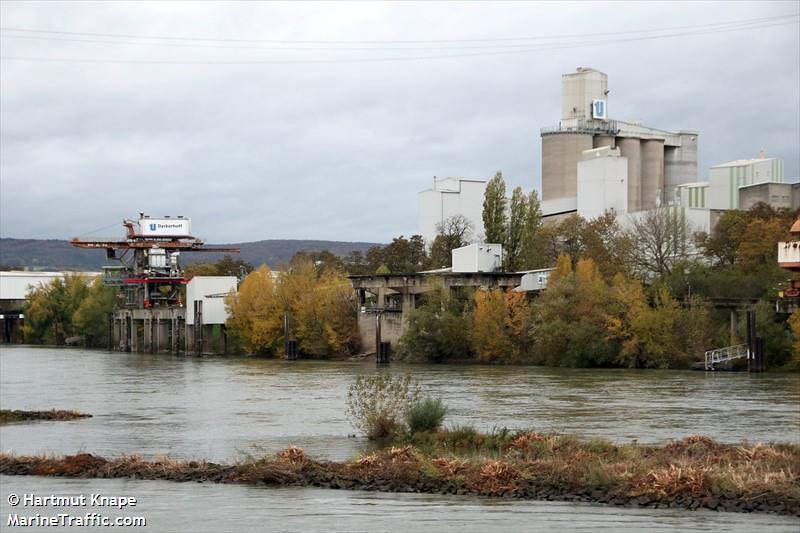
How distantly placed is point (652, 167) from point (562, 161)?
34.1 feet

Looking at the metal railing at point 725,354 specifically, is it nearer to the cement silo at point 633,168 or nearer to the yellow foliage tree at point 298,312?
the yellow foliage tree at point 298,312

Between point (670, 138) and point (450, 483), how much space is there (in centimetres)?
11231

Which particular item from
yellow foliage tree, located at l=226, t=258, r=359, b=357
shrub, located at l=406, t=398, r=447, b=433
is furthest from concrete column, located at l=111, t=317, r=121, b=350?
shrub, located at l=406, t=398, r=447, b=433

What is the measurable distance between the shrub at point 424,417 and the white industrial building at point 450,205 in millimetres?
93426

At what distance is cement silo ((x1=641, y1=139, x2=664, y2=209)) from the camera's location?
407ft

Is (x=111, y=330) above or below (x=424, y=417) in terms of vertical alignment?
below

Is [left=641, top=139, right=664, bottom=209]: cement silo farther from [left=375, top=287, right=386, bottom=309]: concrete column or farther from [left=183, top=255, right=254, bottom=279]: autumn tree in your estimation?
[left=183, top=255, right=254, bottom=279]: autumn tree

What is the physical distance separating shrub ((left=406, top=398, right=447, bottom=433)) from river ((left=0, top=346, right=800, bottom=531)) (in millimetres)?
1502

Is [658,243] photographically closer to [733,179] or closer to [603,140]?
[733,179]

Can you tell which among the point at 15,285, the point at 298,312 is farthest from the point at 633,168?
the point at 15,285

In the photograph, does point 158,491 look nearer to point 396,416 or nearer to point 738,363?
point 396,416

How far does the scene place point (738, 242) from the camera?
86125 millimetres

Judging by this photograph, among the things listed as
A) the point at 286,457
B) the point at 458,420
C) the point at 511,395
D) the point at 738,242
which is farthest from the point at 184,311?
the point at 286,457

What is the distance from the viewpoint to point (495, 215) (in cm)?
10044
